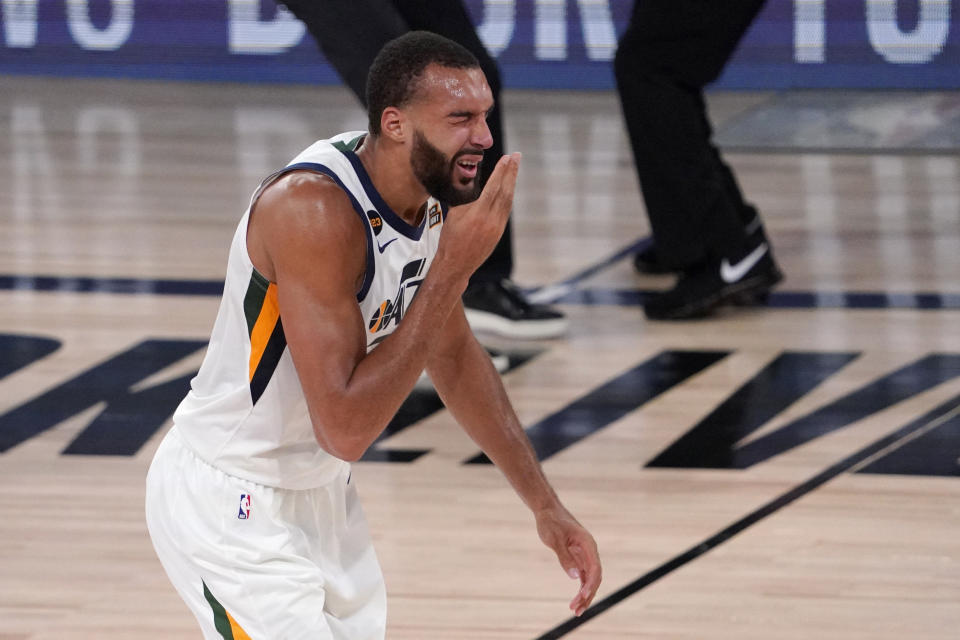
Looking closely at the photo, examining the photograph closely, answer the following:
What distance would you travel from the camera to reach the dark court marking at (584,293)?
5145 mm

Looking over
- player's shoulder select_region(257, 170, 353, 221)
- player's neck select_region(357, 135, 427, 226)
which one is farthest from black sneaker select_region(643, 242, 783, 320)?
player's shoulder select_region(257, 170, 353, 221)

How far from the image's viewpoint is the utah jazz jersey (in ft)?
7.04

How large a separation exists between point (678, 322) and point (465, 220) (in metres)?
3.08

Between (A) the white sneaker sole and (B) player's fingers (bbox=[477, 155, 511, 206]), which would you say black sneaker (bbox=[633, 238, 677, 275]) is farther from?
(B) player's fingers (bbox=[477, 155, 511, 206])

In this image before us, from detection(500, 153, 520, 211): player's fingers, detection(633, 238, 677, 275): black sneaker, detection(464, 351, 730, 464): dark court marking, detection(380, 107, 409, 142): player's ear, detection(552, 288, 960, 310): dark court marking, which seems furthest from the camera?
detection(633, 238, 677, 275): black sneaker

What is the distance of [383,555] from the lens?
3.29 m

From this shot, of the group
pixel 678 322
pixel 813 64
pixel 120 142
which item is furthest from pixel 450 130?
pixel 813 64

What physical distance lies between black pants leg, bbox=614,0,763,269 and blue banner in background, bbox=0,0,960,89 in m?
3.64

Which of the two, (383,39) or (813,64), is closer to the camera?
(383,39)

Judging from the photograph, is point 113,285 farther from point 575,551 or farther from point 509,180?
point 509,180

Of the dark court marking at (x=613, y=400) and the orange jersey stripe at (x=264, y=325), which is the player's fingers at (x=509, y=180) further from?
the dark court marking at (x=613, y=400)

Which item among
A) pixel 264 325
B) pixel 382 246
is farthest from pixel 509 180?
pixel 264 325

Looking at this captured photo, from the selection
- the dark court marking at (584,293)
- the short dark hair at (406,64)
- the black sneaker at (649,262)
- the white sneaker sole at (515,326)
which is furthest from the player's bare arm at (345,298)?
the black sneaker at (649,262)

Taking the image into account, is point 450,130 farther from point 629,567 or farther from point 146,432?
point 146,432
